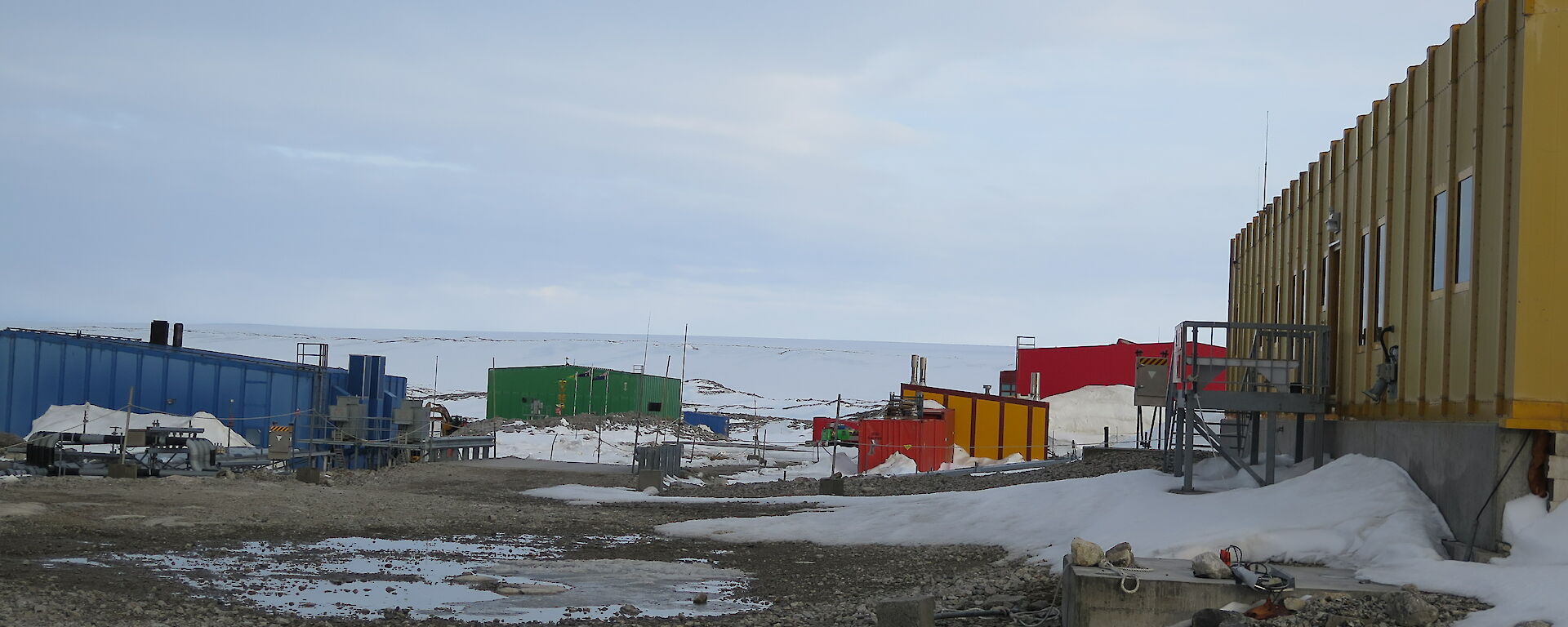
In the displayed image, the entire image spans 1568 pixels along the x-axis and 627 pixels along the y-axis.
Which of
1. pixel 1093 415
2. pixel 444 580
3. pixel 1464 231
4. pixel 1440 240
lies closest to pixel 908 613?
pixel 444 580

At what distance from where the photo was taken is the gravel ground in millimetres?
11266

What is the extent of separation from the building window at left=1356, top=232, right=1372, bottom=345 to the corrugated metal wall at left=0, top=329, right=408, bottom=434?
103ft

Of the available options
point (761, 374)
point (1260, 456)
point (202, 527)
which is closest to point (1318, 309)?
point (1260, 456)

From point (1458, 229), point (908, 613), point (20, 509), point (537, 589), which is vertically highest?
point (1458, 229)

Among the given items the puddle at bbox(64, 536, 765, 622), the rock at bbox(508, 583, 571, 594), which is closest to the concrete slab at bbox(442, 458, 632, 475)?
the puddle at bbox(64, 536, 765, 622)

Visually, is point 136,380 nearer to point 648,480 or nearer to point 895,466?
point 648,480

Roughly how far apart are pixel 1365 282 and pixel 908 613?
892 cm

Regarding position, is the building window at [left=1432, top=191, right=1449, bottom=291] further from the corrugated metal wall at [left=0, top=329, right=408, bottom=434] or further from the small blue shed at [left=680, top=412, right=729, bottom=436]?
the small blue shed at [left=680, top=412, right=729, bottom=436]

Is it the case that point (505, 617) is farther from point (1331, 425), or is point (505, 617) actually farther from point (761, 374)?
point (761, 374)

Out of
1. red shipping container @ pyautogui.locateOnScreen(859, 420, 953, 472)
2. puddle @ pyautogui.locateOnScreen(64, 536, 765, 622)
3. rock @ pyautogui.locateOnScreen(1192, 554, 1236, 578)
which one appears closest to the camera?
rock @ pyautogui.locateOnScreen(1192, 554, 1236, 578)

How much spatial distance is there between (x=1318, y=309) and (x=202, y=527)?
15906 mm

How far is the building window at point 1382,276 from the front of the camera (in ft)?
49.8

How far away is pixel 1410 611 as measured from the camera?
916 centimetres

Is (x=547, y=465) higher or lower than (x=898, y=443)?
lower
